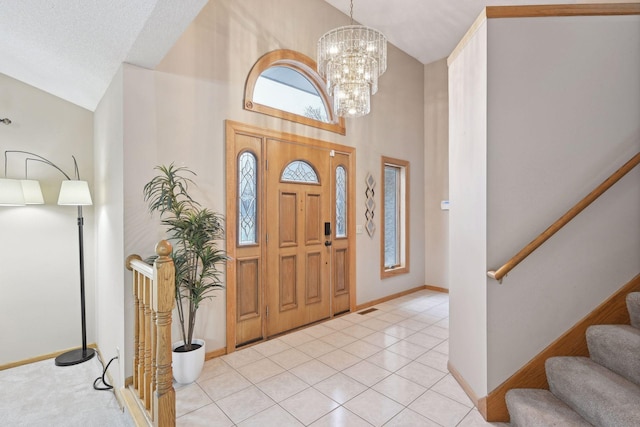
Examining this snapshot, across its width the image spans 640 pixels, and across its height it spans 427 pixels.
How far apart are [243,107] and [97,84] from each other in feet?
4.19

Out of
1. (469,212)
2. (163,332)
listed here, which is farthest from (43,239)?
(469,212)

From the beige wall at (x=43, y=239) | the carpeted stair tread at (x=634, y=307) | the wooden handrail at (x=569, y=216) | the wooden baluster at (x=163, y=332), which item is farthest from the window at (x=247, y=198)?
the carpeted stair tread at (x=634, y=307)

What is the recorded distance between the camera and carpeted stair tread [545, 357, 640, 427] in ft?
4.97

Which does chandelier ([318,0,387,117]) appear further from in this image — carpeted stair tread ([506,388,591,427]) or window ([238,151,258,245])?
carpeted stair tread ([506,388,591,427])

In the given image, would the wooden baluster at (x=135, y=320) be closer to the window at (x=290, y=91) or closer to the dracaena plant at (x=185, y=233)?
the dracaena plant at (x=185, y=233)

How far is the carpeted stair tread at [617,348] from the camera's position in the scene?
172cm

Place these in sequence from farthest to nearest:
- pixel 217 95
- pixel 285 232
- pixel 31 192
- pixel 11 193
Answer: pixel 285 232 < pixel 217 95 < pixel 31 192 < pixel 11 193

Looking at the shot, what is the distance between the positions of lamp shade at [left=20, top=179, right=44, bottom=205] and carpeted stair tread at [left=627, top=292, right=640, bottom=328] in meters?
4.77

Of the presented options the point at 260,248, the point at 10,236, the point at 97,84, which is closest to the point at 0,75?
the point at 97,84

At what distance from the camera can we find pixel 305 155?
3.78 metres

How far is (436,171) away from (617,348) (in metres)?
4.11

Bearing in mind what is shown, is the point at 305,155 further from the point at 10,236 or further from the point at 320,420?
the point at 10,236

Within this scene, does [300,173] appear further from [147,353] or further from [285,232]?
[147,353]

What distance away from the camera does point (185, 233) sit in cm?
253
